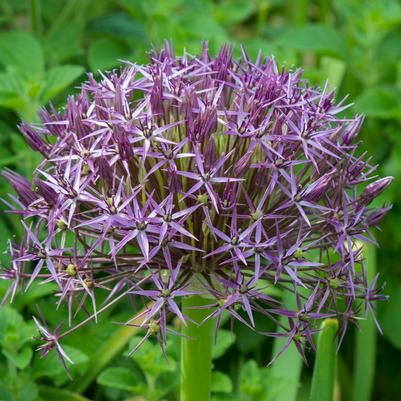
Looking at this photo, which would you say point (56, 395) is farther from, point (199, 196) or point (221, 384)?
point (199, 196)

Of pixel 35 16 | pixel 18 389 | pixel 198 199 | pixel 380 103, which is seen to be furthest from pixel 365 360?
pixel 35 16

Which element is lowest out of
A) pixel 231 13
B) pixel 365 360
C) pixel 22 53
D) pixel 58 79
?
pixel 365 360

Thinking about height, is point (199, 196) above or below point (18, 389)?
above

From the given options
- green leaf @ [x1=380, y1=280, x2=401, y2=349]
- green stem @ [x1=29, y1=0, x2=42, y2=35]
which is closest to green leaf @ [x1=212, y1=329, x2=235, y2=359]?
green leaf @ [x1=380, y1=280, x2=401, y2=349]

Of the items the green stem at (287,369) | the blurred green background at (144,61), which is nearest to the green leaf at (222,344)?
the blurred green background at (144,61)

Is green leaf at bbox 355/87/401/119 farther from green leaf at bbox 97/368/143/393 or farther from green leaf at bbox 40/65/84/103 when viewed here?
green leaf at bbox 97/368/143/393
